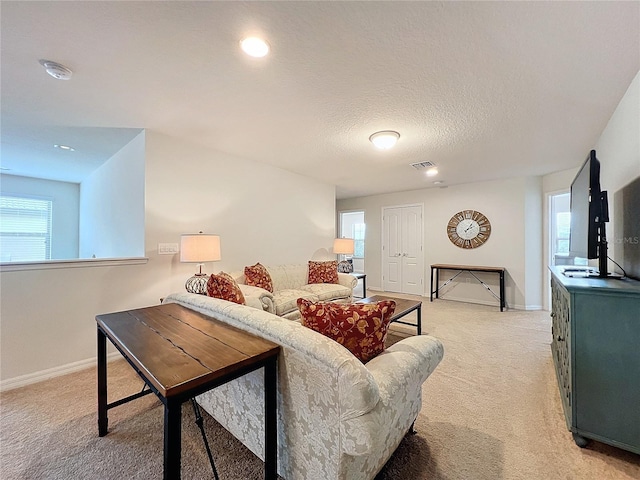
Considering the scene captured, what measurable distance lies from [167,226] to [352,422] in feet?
9.62

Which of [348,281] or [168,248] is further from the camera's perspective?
[348,281]

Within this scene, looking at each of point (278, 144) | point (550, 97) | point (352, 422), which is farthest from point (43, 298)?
point (550, 97)

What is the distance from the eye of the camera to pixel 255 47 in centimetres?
165

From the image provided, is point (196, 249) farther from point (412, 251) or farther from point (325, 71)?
point (412, 251)

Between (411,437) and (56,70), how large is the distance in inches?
133

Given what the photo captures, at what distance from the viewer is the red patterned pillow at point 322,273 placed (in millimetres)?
4406

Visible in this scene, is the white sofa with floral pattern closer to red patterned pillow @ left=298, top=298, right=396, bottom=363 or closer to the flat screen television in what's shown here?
red patterned pillow @ left=298, top=298, right=396, bottom=363

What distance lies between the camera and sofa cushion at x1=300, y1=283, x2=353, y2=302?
3.86 m

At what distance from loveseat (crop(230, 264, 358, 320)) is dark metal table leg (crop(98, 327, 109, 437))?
1290mm

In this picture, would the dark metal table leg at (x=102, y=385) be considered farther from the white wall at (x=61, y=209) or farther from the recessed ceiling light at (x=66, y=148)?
the white wall at (x=61, y=209)

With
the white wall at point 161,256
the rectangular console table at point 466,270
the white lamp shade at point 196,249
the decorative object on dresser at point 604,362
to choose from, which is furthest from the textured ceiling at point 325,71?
the rectangular console table at point 466,270

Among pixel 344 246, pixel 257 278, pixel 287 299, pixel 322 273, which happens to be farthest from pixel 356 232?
pixel 257 278

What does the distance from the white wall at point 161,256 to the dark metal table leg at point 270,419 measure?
7.96 ft

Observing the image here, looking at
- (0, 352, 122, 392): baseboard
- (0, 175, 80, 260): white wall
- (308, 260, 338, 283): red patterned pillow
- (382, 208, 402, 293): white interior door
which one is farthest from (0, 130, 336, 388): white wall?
(0, 175, 80, 260): white wall
